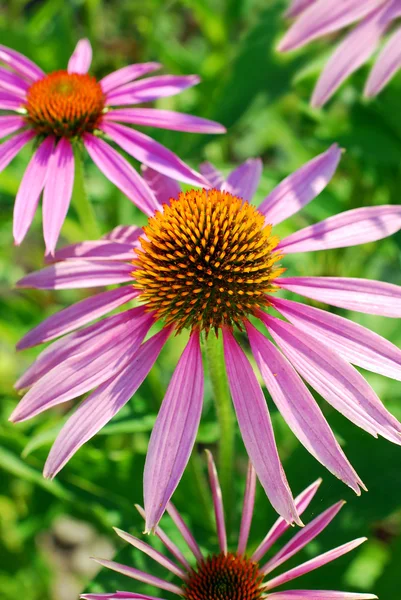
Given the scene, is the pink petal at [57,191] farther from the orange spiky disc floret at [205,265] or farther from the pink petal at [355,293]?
the pink petal at [355,293]

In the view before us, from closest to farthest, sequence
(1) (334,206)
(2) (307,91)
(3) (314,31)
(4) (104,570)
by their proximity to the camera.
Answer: (4) (104,570) < (3) (314,31) < (1) (334,206) < (2) (307,91)

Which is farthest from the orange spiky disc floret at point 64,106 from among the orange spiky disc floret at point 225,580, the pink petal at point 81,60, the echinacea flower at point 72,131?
the orange spiky disc floret at point 225,580

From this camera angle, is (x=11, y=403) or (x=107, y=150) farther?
(x=11, y=403)

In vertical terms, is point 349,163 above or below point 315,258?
above

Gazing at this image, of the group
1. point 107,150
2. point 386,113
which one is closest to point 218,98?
point 386,113

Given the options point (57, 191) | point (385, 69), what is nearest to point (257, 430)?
point (57, 191)

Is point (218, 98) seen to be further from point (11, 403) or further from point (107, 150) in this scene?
point (11, 403)

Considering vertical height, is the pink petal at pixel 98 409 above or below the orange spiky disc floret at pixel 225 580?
above
